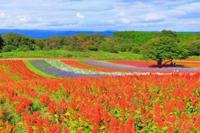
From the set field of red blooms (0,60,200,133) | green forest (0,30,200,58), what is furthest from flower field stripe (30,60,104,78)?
green forest (0,30,200,58)

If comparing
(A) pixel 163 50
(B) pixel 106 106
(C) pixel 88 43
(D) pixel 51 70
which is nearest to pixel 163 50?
(A) pixel 163 50

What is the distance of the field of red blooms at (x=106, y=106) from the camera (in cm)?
889

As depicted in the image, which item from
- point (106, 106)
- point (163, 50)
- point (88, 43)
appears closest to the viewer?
point (106, 106)

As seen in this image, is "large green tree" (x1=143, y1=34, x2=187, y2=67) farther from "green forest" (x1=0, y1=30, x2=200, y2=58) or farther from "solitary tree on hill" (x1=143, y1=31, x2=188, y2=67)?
"green forest" (x1=0, y1=30, x2=200, y2=58)

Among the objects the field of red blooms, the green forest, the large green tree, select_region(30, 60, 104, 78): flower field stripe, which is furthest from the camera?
the green forest

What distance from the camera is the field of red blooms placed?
889cm

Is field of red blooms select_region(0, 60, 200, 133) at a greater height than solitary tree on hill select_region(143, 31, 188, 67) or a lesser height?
greater

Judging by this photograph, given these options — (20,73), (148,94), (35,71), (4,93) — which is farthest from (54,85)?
(35,71)

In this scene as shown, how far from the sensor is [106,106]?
10.9 meters

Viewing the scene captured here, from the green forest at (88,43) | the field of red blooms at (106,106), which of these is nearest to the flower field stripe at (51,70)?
the field of red blooms at (106,106)

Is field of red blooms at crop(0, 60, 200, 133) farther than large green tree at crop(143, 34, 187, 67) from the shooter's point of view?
No

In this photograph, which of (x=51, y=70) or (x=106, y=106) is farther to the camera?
(x=51, y=70)

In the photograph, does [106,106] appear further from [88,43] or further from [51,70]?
[88,43]

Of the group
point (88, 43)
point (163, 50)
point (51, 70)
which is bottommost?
point (88, 43)
